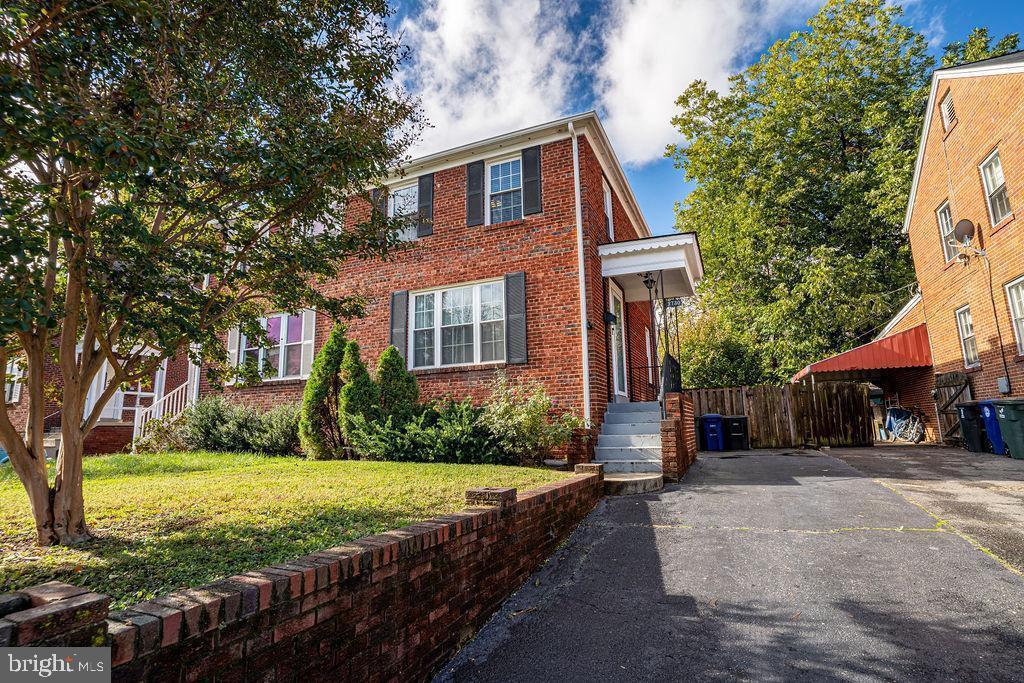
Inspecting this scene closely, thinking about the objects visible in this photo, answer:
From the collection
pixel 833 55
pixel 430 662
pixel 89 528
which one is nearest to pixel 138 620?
pixel 430 662

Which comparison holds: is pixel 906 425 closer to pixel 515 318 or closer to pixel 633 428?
pixel 633 428

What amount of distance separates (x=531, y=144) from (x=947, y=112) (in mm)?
12232

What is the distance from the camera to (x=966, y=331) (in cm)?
1375

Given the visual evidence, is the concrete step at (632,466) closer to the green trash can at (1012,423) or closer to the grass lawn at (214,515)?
the grass lawn at (214,515)

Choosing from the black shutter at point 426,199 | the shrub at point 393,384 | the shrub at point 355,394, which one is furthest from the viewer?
the black shutter at point 426,199

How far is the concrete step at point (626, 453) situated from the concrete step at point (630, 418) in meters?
0.78

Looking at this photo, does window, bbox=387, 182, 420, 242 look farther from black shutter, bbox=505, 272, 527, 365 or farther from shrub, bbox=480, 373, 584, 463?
shrub, bbox=480, 373, 584, 463

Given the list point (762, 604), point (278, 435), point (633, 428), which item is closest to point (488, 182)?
point (633, 428)

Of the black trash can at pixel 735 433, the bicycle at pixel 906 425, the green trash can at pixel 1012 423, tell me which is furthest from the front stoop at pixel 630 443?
the bicycle at pixel 906 425

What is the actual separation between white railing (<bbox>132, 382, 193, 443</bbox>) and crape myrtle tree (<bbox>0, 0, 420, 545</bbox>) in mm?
9119

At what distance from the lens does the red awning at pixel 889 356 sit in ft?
51.7

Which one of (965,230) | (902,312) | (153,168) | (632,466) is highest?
(965,230)

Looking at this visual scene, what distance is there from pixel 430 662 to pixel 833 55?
87.5 ft

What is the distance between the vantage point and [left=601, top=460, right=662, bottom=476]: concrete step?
8555mm
